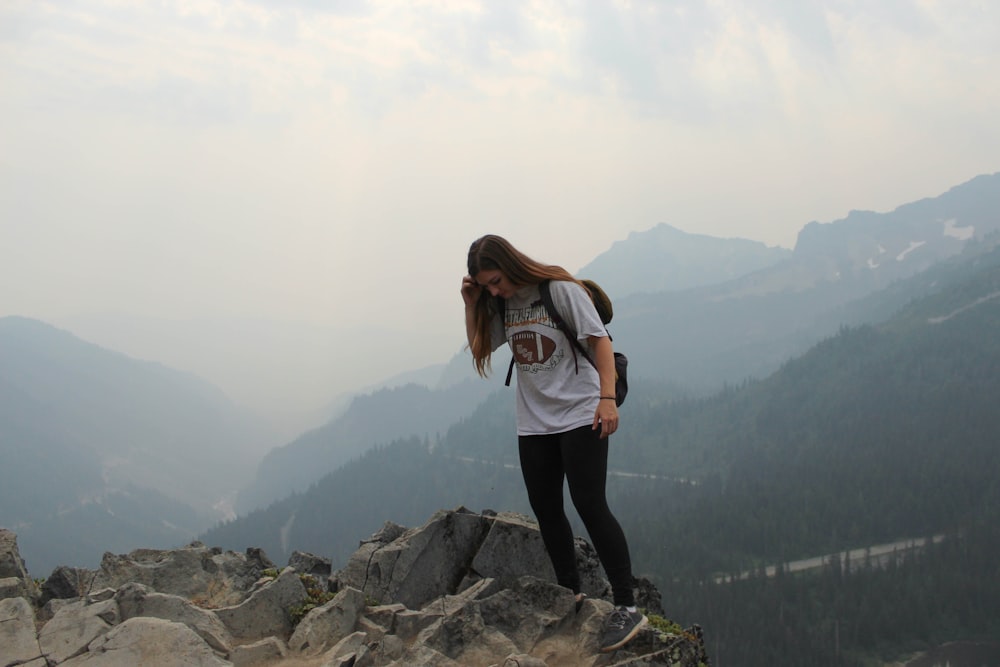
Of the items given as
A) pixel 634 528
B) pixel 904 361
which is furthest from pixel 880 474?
pixel 904 361

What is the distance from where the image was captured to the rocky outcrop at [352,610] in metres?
8.73

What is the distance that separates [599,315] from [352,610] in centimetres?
500

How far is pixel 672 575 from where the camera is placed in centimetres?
12038

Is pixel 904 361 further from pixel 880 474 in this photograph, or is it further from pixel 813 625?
pixel 813 625

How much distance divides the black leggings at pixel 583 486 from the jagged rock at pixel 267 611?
380cm

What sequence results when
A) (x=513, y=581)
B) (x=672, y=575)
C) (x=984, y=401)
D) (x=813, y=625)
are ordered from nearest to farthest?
1. (x=513, y=581)
2. (x=813, y=625)
3. (x=672, y=575)
4. (x=984, y=401)

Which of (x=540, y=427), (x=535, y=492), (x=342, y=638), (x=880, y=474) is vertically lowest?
(x=880, y=474)

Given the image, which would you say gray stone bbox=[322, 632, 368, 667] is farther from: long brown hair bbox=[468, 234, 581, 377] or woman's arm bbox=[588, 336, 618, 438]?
long brown hair bbox=[468, 234, 581, 377]

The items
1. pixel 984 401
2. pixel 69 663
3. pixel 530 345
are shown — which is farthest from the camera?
pixel 984 401

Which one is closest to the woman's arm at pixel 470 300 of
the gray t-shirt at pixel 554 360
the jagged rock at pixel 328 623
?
the gray t-shirt at pixel 554 360

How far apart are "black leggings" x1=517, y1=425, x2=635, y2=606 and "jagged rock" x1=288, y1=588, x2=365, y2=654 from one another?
2925mm

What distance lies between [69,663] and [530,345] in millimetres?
5795

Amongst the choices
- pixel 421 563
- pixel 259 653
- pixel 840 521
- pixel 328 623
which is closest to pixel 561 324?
pixel 328 623

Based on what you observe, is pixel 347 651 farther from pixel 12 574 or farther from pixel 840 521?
pixel 840 521
